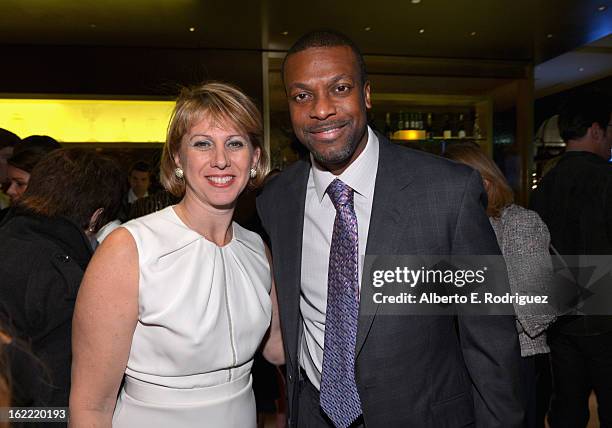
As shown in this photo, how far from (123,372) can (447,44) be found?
5842 mm

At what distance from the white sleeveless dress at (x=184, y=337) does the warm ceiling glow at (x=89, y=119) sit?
5.27m

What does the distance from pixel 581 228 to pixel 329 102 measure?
172 centimetres

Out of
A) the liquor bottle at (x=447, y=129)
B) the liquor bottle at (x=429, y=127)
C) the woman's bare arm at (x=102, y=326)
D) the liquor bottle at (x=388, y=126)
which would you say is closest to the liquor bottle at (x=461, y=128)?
the liquor bottle at (x=447, y=129)

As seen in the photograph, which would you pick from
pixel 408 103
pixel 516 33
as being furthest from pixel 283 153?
pixel 516 33

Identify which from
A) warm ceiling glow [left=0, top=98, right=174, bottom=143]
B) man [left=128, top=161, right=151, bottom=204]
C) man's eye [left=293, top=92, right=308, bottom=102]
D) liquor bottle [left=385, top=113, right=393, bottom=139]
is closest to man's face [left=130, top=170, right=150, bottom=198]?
man [left=128, top=161, right=151, bottom=204]

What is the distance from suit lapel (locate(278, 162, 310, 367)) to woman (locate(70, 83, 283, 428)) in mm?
107

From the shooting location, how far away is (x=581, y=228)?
2.61 metres

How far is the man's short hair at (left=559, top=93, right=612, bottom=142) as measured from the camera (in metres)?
2.81

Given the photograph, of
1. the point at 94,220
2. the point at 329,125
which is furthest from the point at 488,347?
the point at 94,220

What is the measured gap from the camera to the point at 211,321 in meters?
1.57

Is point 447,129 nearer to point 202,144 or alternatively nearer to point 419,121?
point 419,121

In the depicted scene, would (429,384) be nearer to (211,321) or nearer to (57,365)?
(211,321)

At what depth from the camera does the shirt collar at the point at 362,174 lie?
164cm

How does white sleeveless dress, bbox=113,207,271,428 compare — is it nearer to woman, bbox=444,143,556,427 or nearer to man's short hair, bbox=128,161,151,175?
woman, bbox=444,143,556,427
